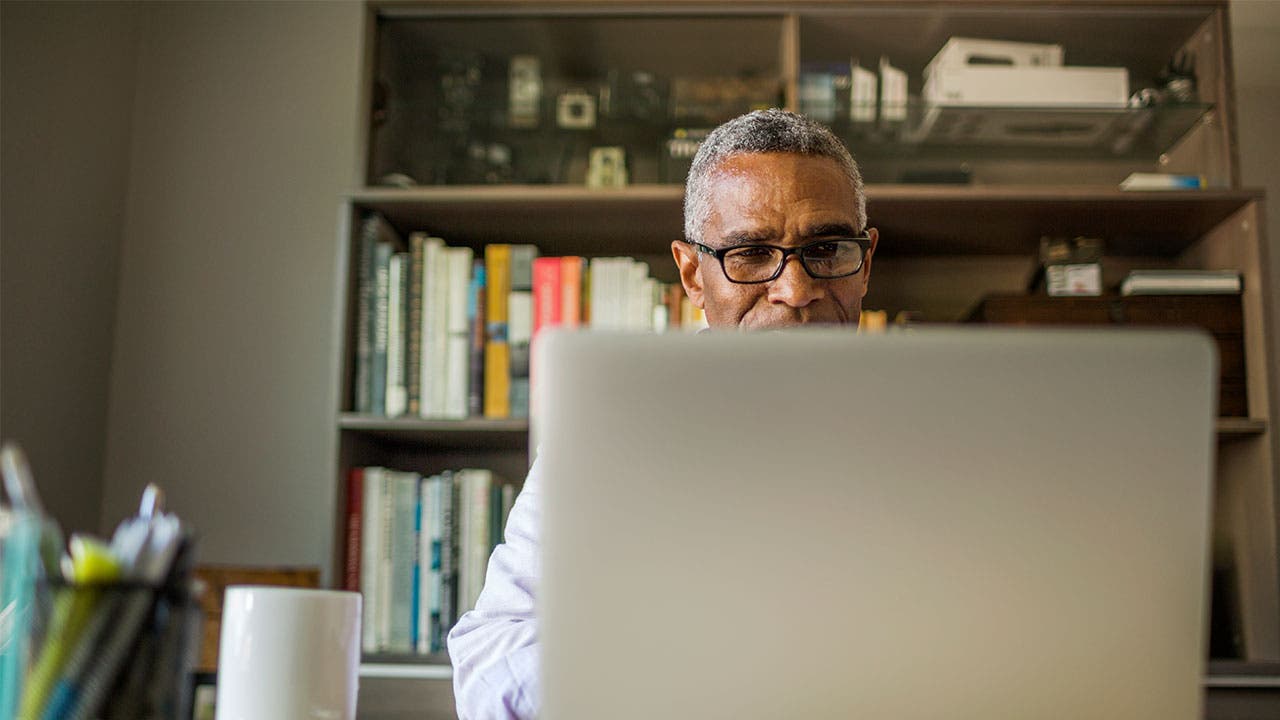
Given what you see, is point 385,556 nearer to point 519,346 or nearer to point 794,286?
point 519,346

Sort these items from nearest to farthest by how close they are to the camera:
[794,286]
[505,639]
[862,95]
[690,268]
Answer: [505,639] < [794,286] < [690,268] < [862,95]

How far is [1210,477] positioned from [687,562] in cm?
27

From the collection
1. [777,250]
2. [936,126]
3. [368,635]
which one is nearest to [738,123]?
[777,250]

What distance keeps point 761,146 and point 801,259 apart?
0.18 m

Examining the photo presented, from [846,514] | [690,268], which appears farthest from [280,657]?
[690,268]

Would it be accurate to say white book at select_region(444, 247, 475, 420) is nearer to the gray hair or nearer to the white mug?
the gray hair

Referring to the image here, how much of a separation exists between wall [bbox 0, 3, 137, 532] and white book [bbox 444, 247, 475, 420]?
0.79 m

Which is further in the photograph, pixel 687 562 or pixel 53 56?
pixel 53 56

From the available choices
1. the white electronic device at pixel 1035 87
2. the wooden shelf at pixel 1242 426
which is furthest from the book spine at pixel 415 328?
the wooden shelf at pixel 1242 426

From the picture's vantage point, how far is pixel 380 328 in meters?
2.08

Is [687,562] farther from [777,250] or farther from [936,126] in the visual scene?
[936,126]

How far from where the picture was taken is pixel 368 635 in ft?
6.56

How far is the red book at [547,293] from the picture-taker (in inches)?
83.7

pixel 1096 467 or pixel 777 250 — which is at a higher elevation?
pixel 777 250
